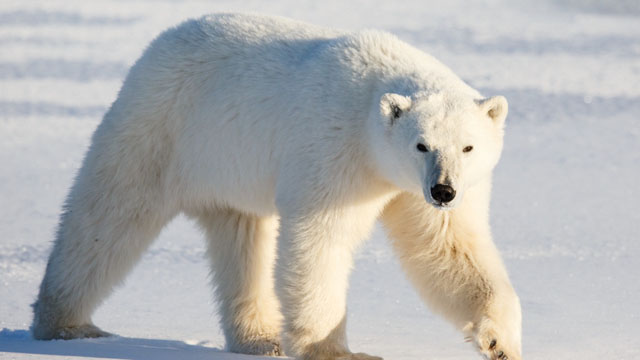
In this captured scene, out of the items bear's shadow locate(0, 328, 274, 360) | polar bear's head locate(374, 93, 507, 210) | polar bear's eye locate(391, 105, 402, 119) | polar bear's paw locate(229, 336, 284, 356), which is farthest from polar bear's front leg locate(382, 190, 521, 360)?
polar bear's paw locate(229, 336, 284, 356)

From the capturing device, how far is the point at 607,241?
21.2 ft

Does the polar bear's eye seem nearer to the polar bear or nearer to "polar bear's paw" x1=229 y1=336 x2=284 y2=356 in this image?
the polar bear

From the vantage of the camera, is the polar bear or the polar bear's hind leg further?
the polar bear's hind leg

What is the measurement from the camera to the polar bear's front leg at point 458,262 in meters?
3.96

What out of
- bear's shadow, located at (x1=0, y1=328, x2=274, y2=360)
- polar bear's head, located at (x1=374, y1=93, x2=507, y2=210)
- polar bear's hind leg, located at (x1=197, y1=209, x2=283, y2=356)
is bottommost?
bear's shadow, located at (x1=0, y1=328, x2=274, y2=360)

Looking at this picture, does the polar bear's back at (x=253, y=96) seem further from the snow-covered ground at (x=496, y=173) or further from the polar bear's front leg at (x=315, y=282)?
the snow-covered ground at (x=496, y=173)

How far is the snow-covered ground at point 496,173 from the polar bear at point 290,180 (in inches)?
14.7

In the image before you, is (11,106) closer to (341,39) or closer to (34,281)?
(34,281)

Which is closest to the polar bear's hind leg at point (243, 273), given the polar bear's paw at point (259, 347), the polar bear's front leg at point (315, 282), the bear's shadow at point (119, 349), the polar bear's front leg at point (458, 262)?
the polar bear's paw at point (259, 347)

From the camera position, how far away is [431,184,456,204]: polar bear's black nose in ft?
11.4

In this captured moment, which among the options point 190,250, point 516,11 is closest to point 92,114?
point 190,250

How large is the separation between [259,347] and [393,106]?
4.90 ft

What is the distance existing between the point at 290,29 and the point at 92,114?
6346 millimetres

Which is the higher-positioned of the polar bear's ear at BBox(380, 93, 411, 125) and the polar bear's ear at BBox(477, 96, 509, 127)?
the polar bear's ear at BBox(477, 96, 509, 127)
